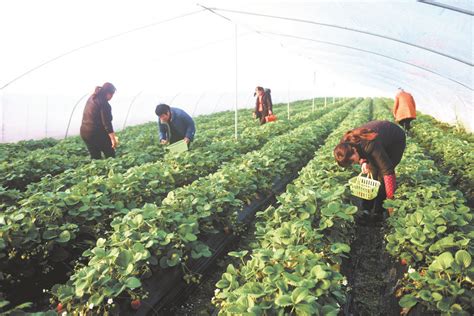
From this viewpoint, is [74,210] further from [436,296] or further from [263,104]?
[263,104]

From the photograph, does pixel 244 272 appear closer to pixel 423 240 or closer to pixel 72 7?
pixel 423 240

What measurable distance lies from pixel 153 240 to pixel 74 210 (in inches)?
44.2

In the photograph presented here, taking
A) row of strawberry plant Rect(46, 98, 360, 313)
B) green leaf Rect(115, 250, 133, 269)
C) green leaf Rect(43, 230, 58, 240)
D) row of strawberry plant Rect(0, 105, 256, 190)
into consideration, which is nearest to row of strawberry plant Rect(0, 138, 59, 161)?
row of strawberry plant Rect(0, 105, 256, 190)

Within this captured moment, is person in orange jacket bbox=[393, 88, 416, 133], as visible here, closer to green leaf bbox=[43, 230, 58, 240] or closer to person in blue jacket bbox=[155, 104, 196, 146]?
person in blue jacket bbox=[155, 104, 196, 146]

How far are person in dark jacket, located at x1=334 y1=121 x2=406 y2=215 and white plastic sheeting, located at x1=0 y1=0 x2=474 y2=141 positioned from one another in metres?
1.24

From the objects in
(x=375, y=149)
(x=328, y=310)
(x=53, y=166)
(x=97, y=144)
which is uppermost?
(x=375, y=149)

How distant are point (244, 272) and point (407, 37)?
174 inches

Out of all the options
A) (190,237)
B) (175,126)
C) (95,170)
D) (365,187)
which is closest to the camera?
(190,237)

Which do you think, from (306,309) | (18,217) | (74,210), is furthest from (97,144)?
(306,309)

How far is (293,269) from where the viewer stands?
6.78ft

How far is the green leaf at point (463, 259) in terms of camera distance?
6.34 ft

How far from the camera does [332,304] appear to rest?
1.77m

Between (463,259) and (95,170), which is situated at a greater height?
(463,259)

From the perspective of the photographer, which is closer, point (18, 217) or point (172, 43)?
point (18, 217)
